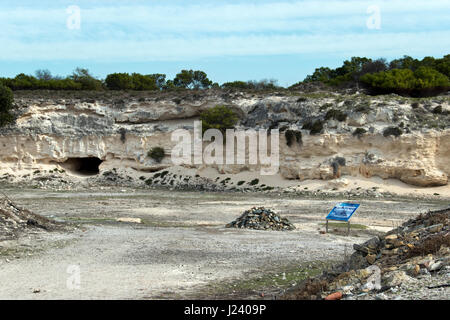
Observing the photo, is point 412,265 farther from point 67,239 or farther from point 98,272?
point 67,239

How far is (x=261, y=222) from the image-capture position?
2016 cm

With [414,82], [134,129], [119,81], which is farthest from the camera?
[119,81]

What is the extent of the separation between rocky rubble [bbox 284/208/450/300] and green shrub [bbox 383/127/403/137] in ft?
87.2

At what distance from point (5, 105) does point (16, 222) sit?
113ft

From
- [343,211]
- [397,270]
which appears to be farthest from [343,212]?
[397,270]

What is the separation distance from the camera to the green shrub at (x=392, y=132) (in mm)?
37500

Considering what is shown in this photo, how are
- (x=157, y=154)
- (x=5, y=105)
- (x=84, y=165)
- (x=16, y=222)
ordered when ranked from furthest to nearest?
(x=84, y=165), (x=5, y=105), (x=157, y=154), (x=16, y=222)

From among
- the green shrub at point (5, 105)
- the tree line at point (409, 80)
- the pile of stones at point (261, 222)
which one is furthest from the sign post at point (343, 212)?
the green shrub at point (5, 105)

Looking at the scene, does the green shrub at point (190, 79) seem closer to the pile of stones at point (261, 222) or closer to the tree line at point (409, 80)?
the tree line at point (409, 80)

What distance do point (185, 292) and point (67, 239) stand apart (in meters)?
6.97

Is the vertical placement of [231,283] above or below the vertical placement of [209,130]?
below

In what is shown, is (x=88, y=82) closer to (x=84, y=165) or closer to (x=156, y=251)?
(x=84, y=165)
